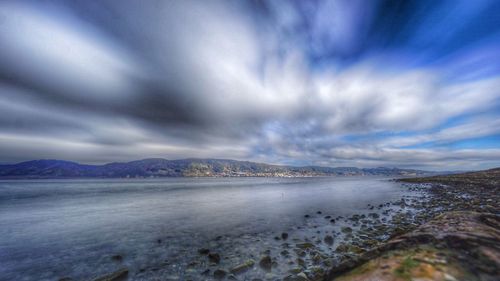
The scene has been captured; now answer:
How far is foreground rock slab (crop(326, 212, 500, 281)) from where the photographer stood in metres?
3.32

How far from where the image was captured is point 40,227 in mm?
17953

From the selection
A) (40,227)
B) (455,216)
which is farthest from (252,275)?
(40,227)

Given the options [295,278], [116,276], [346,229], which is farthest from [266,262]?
[346,229]

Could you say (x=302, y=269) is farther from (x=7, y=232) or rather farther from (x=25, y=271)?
(x=7, y=232)

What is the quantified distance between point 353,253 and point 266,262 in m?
4.40

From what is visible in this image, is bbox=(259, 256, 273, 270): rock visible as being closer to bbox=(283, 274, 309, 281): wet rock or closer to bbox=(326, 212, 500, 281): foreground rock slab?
bbox=(283, 274, 309, 281): wet rock

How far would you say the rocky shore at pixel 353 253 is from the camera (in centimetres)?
354

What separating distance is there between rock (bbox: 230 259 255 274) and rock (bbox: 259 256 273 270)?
0.44 meters

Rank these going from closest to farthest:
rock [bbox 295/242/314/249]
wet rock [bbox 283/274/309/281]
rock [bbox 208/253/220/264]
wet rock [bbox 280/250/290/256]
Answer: wet rock [bbox 283/274/309/281], rock [bbox 208/253/220/264], wet rock [bbox 280/250/290/256], rock [bbox 295/242/314/249]

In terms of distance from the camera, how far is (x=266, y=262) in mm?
8836

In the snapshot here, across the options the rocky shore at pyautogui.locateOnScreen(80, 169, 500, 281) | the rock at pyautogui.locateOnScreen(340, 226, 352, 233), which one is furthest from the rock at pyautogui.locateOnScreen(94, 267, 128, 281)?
the rock at pyautogui.locateOnScreen(340, 226, 352, 233)

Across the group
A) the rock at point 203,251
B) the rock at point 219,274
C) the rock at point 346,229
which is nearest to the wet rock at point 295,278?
the rock at point 219,274

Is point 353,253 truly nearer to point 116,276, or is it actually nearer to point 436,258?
point 436,258

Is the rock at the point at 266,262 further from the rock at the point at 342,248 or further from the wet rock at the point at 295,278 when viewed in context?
the rock at the point at 342,248
